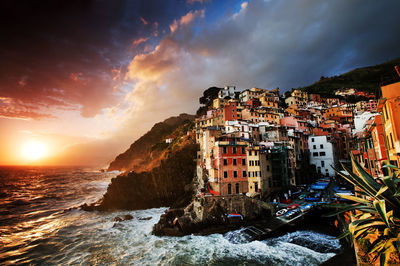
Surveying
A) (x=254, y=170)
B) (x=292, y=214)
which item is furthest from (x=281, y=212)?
(x=254, y=170)

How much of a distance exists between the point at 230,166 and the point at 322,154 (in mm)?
34163

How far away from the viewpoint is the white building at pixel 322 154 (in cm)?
5075

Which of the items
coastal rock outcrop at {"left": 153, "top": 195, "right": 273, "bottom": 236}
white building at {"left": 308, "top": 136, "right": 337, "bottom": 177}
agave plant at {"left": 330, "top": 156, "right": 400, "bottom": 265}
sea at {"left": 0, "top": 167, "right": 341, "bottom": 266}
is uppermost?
white building at {"left": 308, "top": 136, "right": 337, "bottom": 177}

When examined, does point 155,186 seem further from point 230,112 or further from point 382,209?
point 382,209

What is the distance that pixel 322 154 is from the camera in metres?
52.1

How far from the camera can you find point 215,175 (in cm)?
3525

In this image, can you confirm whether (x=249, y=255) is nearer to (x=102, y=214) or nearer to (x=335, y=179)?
(x=102, y=214)

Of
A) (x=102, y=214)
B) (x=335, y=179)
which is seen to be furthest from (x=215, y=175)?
(x=335, y=179)

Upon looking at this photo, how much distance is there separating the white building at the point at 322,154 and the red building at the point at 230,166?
29926mm

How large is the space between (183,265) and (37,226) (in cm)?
3502

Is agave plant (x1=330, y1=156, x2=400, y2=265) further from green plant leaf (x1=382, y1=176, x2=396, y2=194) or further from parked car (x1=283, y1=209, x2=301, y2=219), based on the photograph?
parked car (x1=283, y1=209, x2=301, y2=219)

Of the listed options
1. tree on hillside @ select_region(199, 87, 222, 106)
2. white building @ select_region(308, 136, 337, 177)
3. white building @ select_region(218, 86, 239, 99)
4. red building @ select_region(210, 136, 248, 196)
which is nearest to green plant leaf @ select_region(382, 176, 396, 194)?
red building @ select_region(210, 136, 248, 196)

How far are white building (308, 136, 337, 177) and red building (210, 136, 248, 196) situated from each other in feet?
98.2

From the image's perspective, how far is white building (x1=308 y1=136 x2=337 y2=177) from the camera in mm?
50750
